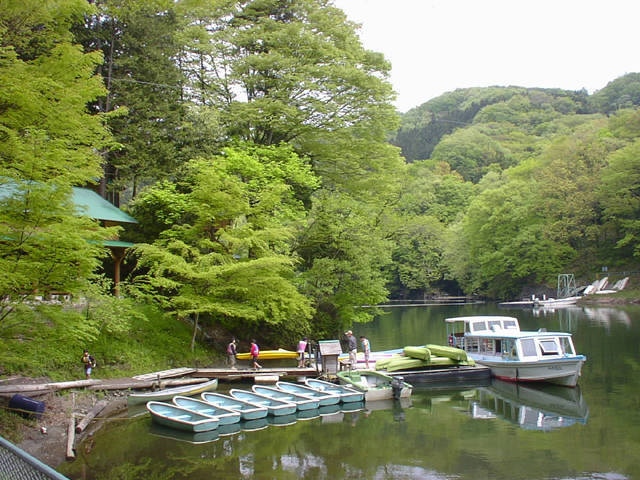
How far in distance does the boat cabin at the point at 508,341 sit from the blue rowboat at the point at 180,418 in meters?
13.9

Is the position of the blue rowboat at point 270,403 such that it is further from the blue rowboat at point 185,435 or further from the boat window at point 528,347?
the boat window at point 528,347

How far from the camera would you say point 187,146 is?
101 feet

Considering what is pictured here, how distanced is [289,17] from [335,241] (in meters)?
14.1

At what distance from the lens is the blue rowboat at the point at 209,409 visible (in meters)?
17.4

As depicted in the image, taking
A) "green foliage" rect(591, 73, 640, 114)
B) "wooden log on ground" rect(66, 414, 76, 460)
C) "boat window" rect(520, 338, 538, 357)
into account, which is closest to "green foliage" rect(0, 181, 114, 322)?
"wooden log on ground" rect(66, 414, 76, 460)

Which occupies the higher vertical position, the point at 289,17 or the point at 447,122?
the point at 447,122

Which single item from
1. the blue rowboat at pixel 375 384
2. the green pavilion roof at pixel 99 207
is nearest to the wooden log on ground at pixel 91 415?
the blue rowboat at pixel 375 384

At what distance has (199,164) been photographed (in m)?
26.8

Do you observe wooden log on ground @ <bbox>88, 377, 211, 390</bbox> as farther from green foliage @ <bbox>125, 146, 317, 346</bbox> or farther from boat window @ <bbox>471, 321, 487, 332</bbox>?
boat window @ <bbox>471, 321, 487, 332</bbox>

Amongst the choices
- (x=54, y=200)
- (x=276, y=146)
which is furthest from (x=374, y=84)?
(x=54, y=200)

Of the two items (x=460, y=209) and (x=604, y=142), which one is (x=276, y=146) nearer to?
(x=604, y=142)

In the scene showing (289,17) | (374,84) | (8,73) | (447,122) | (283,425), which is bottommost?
(283,425)

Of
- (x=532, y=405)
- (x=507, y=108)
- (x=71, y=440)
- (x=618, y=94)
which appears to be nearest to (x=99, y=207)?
(x=71, y=440)

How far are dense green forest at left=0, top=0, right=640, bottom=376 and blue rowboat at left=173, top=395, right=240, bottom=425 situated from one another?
3.71m
